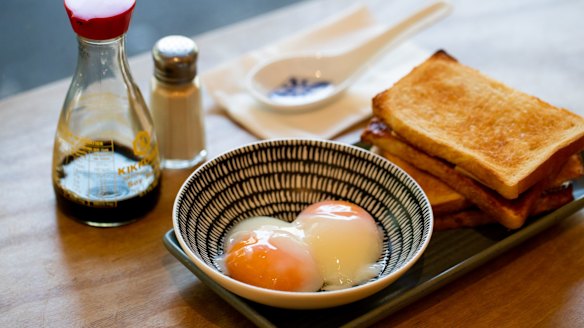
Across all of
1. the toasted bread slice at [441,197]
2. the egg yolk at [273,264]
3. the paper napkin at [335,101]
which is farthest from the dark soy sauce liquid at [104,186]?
the toasted bread slice at [441,197]

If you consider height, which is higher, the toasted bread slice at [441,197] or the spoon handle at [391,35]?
the spoon handle at [391,35]

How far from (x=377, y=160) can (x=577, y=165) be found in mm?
339

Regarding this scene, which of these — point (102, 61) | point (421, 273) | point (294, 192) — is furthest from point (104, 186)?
point (421, 273)

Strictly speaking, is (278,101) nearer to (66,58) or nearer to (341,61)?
(341,61)

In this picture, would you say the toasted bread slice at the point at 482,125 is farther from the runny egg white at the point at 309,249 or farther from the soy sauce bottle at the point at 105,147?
the soy sauce bottle at the point at 105,147

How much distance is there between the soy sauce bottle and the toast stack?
375mm

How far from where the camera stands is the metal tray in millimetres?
883

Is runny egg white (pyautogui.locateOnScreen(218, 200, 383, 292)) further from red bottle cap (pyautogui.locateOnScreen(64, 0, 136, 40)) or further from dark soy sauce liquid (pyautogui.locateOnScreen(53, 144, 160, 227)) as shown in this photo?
red bottle cap (pyautogui.locateOnScreen(64, 0, 136, 40))

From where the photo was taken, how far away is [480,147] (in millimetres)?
1096

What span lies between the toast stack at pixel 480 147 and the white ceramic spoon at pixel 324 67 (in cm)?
25

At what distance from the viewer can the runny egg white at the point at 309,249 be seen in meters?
0.89

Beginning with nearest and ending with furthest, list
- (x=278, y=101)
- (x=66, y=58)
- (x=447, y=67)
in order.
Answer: (x=447, y=67) → (x=278, y=101) → (x=66, y=58)

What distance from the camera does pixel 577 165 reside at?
113 centimetres

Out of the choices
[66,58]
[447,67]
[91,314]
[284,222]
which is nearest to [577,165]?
[447,67]
